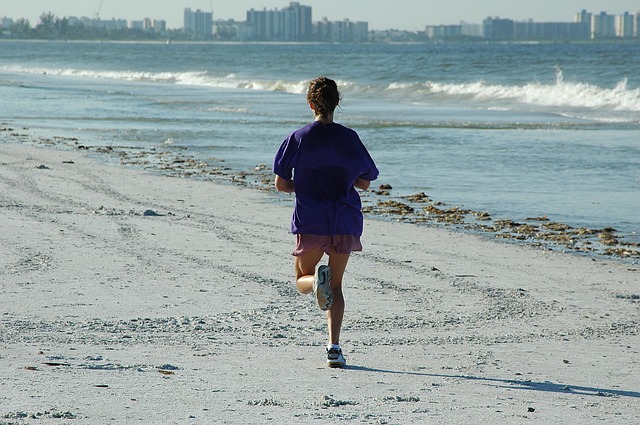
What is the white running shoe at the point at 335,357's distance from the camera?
5.36 metres

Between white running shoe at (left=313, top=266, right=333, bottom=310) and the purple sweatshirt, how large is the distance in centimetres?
20

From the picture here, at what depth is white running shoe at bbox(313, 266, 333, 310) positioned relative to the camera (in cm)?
529

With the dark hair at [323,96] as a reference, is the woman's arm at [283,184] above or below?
below

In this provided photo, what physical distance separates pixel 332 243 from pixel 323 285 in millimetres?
249

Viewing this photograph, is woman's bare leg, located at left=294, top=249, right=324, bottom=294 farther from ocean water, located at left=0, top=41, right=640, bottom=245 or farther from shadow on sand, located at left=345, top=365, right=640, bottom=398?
ocean water, located at left=0, top=41, right=640, bottom=245

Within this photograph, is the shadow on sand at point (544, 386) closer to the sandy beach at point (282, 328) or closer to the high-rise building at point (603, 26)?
the sandy beach at point (282, 328)

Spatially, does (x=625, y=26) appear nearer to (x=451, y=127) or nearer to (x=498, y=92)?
(x=498, y=92)

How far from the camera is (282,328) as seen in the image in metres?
6.23

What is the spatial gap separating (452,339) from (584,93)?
31.8m

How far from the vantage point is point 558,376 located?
534 centimetres

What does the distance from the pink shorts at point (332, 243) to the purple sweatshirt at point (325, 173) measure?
4cm

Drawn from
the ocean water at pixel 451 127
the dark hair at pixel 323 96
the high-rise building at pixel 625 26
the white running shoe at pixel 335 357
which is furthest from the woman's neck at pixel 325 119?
the high-rise building at pixel 625 26

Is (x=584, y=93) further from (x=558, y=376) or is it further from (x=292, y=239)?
(x=558, y=376)

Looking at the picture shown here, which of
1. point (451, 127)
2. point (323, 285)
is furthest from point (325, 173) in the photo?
point (451, 127)
